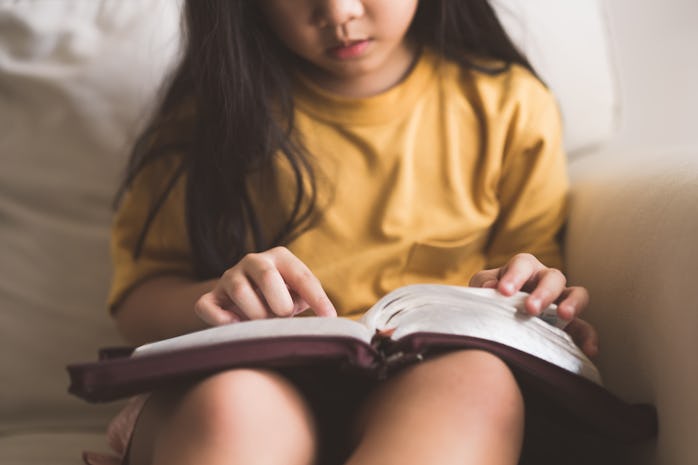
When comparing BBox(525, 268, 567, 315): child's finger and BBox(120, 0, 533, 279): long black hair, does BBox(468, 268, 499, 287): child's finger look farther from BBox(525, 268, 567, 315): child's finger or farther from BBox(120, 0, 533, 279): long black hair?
BBox(120, 0, 533, 279): long black hair

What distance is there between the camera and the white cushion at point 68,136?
2.85ft

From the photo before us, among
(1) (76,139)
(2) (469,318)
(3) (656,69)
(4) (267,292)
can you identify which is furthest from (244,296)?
(3) (656,69)

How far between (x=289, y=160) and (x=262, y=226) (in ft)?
0.21

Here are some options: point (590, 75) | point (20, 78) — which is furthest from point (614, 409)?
point (20, 78)

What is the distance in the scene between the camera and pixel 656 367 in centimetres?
51

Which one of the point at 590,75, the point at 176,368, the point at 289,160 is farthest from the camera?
the point at 590,75

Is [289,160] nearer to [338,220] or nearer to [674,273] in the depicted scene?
[338,220]

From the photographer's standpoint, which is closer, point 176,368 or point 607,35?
point 176,368

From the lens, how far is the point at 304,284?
555 mm

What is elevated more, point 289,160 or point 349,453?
point 289,160

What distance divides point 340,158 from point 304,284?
0.23 meters

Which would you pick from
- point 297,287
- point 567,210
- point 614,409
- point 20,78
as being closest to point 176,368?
point 297,287

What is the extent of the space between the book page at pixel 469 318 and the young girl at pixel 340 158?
0.43ft

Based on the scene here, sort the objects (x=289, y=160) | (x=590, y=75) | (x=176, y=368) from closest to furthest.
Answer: (x=176, y=368) → (x=289, y=160) → (x=590, y=75)
